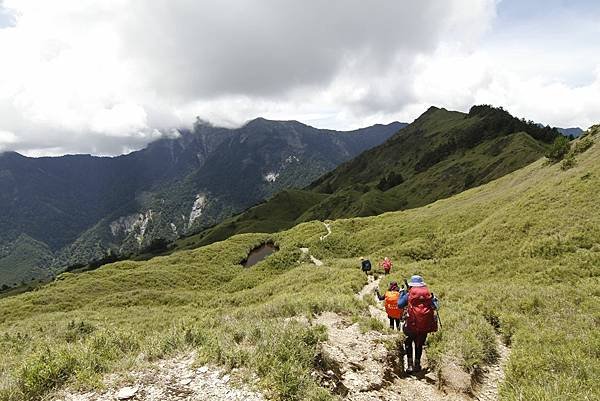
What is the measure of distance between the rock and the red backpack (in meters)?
8.05

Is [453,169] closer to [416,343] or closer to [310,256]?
[310,256]

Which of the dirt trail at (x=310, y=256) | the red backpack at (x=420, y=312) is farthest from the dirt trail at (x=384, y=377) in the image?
the dirt trail at (x=310, y=256)

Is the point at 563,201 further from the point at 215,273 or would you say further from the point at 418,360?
the point at 215,273

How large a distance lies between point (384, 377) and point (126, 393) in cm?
733

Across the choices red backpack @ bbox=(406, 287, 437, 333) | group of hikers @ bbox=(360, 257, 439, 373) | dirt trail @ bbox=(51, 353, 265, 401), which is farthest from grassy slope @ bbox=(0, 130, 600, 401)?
red backpack @ bbox=(406, 287, 437, 333)

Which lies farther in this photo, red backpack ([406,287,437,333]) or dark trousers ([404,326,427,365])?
dark trousers ([404,326,427,365])

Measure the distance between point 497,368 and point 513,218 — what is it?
29.9 metres

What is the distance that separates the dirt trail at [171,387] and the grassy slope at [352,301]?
17.0 inches

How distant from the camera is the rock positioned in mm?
8770

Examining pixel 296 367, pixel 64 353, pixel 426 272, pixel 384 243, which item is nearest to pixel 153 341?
pixel 64 353

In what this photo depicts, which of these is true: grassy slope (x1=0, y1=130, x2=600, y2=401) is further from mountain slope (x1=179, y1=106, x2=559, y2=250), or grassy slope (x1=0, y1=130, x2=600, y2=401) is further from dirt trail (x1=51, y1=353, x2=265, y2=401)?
mountain slope (x1=179, y1=106, x2=559, y2=250)

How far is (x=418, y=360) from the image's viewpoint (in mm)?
12805

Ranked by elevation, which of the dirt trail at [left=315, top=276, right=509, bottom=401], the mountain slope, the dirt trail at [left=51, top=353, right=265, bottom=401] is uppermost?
the mountain slope

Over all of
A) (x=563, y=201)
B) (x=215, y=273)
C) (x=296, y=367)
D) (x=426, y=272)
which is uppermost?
(x=563, y=201)
